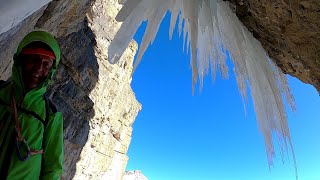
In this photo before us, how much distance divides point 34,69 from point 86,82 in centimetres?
1477

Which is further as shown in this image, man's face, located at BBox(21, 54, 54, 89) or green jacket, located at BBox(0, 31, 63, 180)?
man's face, located at BBox(21, 54, 54, 89)

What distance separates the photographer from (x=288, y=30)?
2404mm

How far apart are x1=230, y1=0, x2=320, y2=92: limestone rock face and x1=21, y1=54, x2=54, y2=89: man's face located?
1.50 meters

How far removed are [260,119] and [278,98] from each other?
0.84 ft

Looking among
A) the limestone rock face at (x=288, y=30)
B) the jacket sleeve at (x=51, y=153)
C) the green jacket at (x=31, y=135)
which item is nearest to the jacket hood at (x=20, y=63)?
the green jacket at (x=31, y=135)

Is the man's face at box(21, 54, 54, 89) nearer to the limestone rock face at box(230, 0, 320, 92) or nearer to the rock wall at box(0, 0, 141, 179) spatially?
the limestone rock face at box(230, 0, 320, 92)

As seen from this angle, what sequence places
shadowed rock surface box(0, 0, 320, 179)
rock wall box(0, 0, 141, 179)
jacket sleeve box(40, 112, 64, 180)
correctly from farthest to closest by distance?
1. rock wall box(0, 0, 141, 179)
2. shadowed rock surface box(0, 0, 320, 179)
3. jacket sleeve box(40, 112, 64, 180)

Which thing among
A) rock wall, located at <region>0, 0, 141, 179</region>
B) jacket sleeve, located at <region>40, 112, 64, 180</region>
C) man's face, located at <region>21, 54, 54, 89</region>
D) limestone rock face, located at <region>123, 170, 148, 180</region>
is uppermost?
limestone rock face, located at <region>123, 170, 148, 180</region>

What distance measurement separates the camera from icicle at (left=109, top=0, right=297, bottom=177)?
2.18m

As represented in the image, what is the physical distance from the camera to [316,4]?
1997mm

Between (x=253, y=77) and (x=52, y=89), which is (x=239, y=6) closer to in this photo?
(x=253, y=77)

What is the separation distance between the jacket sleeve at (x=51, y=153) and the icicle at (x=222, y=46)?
661 mm

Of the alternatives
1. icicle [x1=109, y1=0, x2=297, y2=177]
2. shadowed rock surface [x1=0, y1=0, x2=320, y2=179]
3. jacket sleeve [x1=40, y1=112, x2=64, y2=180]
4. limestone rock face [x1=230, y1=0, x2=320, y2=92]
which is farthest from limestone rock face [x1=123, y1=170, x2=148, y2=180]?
jacket sleeve [x1=40, y1=112, x2=64, y2=180]

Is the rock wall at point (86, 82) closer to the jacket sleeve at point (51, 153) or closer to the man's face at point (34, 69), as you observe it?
the man's face at point (34, 69)
